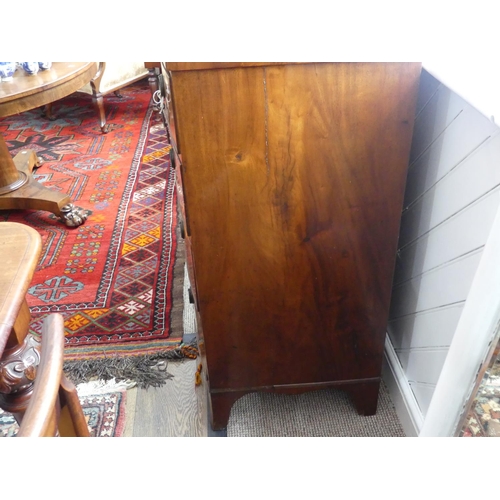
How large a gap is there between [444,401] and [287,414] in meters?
0.59

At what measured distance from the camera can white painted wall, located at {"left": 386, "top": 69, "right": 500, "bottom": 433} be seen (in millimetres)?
729

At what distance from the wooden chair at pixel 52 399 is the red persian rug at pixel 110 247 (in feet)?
2.76

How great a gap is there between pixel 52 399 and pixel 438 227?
0.75 m

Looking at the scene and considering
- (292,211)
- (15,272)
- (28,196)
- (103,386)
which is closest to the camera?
(15,272)

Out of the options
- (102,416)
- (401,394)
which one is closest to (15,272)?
(102,416)

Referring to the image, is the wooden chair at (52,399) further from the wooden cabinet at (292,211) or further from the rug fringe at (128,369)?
the rug fringe at (128,369)

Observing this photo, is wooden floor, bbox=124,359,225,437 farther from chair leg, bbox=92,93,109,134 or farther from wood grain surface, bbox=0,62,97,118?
chair leg, bbox=92,93,109,134

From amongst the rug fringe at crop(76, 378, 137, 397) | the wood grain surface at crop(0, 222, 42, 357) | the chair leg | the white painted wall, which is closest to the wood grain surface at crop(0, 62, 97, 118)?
the chair leg

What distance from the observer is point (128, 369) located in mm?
1302

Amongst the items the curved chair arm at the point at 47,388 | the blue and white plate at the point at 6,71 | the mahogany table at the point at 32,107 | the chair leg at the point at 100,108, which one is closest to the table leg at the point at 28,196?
the mahogany table at the point at 32,107

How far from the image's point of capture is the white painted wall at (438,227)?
73 cm

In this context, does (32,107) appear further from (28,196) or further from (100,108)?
(100,108)

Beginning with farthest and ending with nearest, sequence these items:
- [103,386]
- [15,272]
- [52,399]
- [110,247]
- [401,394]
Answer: [110,247] → [103,386] → [401,394] → [15,272] → [52,399]
